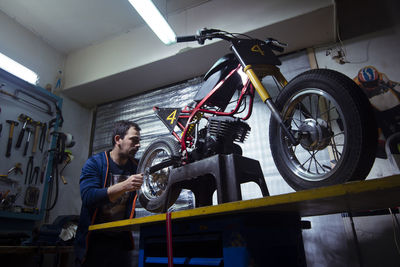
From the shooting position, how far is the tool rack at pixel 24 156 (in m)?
2.15

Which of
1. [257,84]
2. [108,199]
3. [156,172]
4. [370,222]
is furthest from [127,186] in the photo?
[370,222]

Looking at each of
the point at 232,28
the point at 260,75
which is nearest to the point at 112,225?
the point at 260,75

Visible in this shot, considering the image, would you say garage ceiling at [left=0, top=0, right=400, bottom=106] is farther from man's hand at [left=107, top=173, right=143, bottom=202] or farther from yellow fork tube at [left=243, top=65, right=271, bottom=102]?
man's hand at [left=107, top=173, right=143, bottom=202]

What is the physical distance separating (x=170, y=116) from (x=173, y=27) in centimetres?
118

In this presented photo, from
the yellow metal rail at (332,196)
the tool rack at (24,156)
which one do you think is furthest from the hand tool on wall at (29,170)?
the yellow metal rail at (332,196)

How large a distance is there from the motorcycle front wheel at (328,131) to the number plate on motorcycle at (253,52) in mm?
216

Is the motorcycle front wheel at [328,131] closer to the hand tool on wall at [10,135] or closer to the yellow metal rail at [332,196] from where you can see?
the yellow metal rail at [332,196]

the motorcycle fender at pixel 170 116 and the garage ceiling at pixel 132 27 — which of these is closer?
the motorcycle fender at pixel 170 116

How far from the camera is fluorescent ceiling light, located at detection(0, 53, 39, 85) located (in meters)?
2.32

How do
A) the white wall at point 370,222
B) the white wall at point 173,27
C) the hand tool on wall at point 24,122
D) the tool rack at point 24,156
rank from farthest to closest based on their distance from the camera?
the hand tool on wall at point 24,122 < the tool rack at point 24,156 < the white wall at point 173,27 < the white wall at point 370,222

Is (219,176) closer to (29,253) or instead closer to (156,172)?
(156,172)

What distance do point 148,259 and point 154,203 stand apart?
15.5 inches

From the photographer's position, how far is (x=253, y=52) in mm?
A: 1266

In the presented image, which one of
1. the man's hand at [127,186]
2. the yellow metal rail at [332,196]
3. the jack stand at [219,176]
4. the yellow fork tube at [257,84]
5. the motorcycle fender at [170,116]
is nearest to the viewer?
the yellow metal rail at [332,196]
